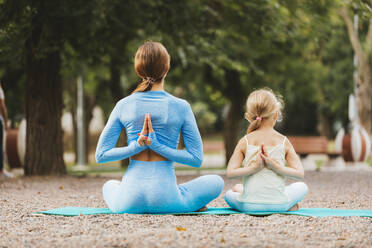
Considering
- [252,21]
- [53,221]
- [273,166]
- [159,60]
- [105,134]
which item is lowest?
[53,221]

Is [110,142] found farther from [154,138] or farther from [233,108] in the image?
[233,108]

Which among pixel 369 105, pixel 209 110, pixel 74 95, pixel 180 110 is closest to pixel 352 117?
pixel 369 105

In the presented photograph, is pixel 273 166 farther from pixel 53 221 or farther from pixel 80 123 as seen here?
pixel 80 123

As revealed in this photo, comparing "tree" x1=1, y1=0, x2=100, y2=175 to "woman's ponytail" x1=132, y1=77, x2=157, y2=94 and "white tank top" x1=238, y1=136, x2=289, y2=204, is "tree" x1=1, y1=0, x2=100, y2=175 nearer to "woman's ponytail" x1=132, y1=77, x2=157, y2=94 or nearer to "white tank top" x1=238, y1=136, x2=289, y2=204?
"woman's ponytail" x1=132, y1=77, x2=157, y2=94

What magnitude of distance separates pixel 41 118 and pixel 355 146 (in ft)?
32.7

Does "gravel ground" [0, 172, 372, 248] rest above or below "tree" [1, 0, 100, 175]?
below

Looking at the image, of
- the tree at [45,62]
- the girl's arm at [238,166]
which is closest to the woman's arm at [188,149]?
the girl's arm at [238,166]

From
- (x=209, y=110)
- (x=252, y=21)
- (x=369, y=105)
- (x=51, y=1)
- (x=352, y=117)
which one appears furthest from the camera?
(x=209, y=110)

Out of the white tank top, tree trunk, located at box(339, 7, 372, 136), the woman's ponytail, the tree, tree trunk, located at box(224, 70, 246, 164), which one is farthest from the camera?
tree trunk, located at box(339, 7, 372, 136)

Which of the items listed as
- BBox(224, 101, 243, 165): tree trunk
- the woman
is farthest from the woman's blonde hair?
BBox(224, 101, 243, 165): tree trunk

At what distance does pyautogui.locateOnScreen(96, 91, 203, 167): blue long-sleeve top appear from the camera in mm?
4840

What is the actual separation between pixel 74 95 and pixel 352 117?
44.1 ft

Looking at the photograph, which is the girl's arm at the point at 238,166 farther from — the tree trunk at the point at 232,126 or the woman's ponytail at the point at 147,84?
the tree trunk at the point at 232,126

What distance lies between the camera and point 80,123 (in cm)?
2238
